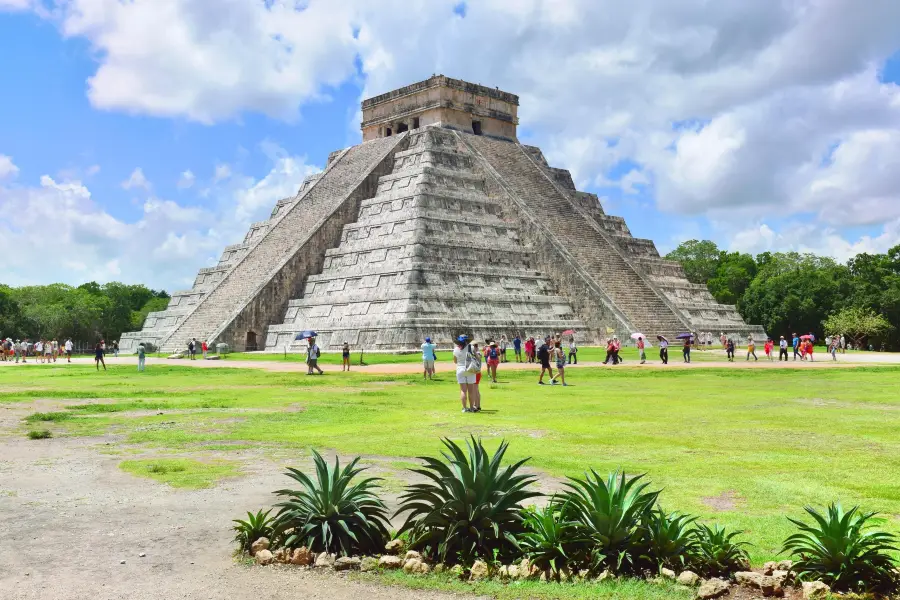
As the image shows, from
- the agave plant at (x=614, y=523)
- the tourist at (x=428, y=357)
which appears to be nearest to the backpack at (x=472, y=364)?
the tourist at (x=428, y=357)

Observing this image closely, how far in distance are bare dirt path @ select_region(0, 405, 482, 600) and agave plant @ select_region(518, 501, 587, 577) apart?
76cm

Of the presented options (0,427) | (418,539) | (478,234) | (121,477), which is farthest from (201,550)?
(478,234)

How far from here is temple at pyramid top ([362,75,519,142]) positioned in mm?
51844

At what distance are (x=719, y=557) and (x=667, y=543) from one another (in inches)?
13.5

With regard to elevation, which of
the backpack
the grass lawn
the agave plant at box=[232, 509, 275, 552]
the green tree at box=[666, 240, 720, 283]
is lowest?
the agave plant at box=[232, 509, 275, 552]

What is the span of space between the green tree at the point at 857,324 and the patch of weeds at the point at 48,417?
54.3 m

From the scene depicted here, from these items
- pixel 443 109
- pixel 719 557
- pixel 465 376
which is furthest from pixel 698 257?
pixel 719 557

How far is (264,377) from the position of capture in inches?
957

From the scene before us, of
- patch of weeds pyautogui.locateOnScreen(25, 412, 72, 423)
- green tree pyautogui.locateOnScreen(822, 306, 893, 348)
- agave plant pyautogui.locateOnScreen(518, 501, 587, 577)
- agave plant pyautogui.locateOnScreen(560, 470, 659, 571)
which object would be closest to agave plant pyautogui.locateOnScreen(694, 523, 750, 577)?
agave plant pyautogui.locateOnScreen(560, 470, 659, 571)

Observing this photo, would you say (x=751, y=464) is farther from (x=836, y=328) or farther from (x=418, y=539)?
(x=836, y=328)

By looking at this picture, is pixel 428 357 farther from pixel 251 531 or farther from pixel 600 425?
pixel 251 531

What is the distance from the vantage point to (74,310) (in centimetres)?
7931

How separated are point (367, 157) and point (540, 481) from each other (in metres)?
44.9

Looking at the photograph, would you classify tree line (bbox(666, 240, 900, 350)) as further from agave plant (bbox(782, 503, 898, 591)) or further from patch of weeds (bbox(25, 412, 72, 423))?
agave plant (bbox(782, 503, 898, 591))
